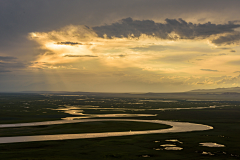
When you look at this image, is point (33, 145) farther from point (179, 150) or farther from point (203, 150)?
point (203, 150)

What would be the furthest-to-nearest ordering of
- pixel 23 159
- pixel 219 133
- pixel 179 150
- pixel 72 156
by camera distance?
1. pixel 219 133
2. pixel 179 150
3. pixel 72 156
4. pixel 23 159

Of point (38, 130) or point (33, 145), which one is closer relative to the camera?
point (33, 145)

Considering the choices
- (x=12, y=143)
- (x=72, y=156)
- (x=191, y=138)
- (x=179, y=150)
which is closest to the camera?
(x=72, y=156)

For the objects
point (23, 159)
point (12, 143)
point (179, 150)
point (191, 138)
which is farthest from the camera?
point (191, 138)

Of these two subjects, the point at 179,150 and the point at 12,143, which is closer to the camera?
the point at 179,150

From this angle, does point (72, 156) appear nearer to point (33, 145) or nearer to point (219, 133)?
point (33, 145)

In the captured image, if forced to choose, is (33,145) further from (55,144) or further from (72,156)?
(72,156)

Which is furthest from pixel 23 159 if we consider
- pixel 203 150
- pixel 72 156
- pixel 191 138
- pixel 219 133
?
pixel 219 133

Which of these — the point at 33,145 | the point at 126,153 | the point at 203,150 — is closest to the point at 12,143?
the point at 33,145

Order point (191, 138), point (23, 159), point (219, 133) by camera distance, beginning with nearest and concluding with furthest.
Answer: point (23, 159) < point (191, 138) < point (219, 133)
